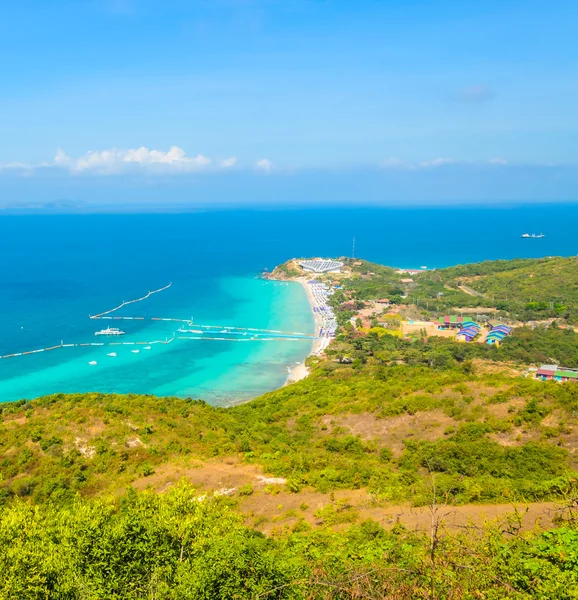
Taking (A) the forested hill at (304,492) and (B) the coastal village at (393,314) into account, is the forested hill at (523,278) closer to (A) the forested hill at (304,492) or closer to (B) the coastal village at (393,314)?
(B) the coastal village at (393,314)

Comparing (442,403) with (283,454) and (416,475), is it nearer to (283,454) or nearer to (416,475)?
(416,475)

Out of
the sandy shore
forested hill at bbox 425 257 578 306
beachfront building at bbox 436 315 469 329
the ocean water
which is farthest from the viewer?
forested hill at bbox 425 257 578 306

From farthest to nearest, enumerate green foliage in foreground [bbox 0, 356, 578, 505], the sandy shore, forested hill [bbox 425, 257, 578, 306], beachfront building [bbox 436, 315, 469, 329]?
forested hill [bbox 425, 257, 578, 306]
beachfront building [bbox 436, 315, 469, 329]
the sandy shore
green foliage in foreground [bbox 0, 356, 578, 505]

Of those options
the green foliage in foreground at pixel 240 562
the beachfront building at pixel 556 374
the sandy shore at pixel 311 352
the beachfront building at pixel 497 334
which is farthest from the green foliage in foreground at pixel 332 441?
the beachfront building at pixel 497 334

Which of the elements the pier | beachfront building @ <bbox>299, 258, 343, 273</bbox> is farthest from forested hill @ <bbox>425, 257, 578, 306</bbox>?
the pier

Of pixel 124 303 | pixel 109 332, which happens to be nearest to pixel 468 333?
pixel 109 332

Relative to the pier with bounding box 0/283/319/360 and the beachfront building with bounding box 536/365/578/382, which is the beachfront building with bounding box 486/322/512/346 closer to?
the beachfront building with bounding box 536/365/578/382

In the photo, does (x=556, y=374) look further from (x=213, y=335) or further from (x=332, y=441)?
(x=213, y=335)
